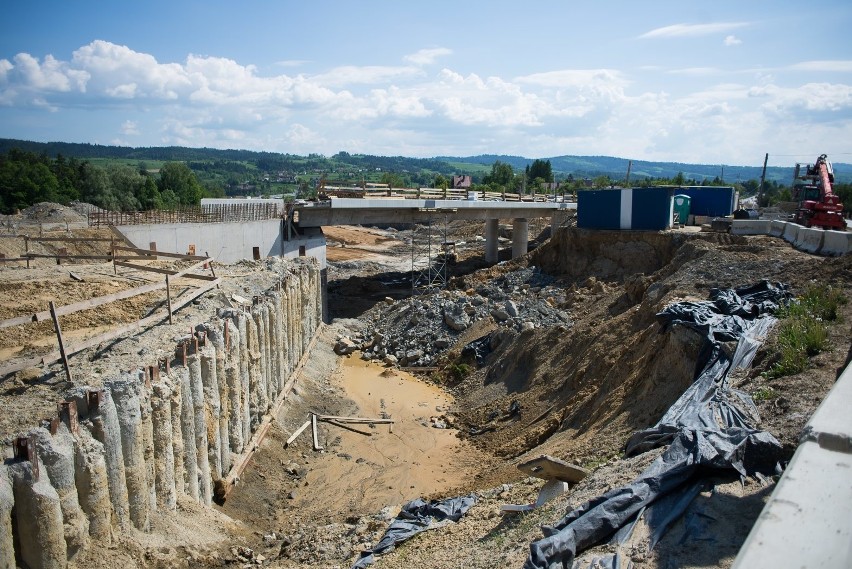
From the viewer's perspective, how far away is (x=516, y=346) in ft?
78.9

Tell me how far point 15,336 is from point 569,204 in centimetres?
4547

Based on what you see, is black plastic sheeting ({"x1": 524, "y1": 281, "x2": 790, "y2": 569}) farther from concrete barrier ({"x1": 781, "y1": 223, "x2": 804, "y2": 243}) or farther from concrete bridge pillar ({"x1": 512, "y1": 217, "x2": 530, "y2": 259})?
concrete bridge pillar ({"x1": 512, "y1": 217, "x2": 530, "y2": 259})

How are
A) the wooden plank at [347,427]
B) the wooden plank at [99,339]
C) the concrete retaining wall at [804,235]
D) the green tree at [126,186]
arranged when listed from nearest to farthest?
the wooden plank at [99,339]
the wooden plank at [347,427]
the concrete retaining wall at [804,235]
the green tree at [126,186]

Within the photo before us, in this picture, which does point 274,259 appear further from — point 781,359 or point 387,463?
point 781,359

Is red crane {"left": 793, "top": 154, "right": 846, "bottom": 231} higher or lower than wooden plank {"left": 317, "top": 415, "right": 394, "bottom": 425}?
higher

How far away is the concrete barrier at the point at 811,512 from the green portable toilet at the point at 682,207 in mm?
37782

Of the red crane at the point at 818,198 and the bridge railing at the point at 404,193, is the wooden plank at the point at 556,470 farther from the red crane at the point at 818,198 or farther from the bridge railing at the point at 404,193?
the bridge railing at the point at 404,193

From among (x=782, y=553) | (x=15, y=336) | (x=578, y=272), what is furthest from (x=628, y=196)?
(x=782, y=553)

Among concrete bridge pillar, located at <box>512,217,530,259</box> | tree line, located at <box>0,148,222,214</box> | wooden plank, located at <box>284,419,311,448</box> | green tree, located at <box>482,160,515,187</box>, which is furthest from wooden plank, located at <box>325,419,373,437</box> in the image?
green tree, located at <box>482,160,515,187</box>

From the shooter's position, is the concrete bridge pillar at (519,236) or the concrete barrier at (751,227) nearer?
the concrete barrier at (751,227)

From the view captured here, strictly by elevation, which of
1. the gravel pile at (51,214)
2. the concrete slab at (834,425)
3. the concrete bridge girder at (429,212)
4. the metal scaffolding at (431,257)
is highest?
the concrete slab at (834,425)

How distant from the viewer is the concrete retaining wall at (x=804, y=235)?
2397cm

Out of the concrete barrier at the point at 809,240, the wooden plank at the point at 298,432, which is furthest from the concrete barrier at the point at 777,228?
the wooden plank at the point at 298,432

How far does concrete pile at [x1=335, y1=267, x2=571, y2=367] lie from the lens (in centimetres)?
2727
